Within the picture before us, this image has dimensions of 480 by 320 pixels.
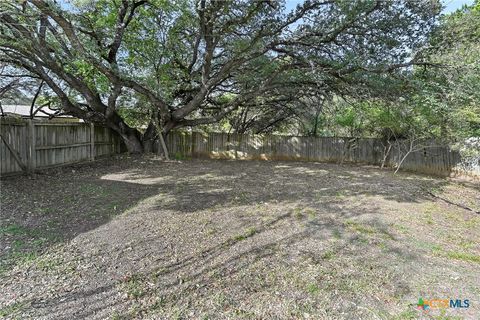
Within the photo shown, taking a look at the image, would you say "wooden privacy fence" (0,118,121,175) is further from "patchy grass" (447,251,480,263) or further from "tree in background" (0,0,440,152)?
"patchy grass" (447,251,480,263)

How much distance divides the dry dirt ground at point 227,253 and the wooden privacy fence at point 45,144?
26.2 inches

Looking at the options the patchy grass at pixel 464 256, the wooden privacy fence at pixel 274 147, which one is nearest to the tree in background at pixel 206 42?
the wooden privacy fence at pixel 274 147

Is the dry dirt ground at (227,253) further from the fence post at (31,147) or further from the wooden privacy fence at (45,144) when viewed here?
the fence post at (31,147)

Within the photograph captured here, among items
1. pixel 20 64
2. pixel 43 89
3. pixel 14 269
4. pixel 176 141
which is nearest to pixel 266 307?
pixel 14 269

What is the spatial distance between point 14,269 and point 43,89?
9.14 m

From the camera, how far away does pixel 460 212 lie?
463 centimetres

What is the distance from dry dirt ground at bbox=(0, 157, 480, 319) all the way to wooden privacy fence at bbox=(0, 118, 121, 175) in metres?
0.67

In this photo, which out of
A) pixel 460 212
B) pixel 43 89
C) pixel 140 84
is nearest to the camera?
pixel 460 212

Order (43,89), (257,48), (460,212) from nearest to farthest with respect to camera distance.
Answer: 1. (460,212)
2. (257,48)
3. (43,89)

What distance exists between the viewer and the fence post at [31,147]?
5699 mm

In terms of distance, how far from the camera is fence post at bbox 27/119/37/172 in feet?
18.7

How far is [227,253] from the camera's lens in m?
2.64

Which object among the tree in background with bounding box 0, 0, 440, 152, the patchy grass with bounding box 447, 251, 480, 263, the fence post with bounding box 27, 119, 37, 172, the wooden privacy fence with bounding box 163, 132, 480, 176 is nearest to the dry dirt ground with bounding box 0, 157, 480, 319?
the patchy grass with bounding box 447, 251, 480, 263

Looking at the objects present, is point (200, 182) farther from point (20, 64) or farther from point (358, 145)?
point (358, 145)
